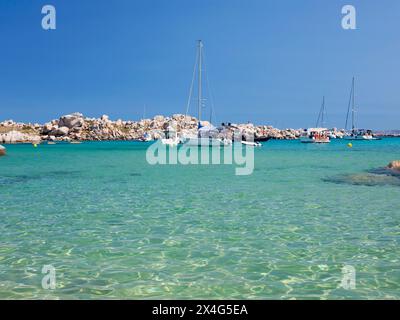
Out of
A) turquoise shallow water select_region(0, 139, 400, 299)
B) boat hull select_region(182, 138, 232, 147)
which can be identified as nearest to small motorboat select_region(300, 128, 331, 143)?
boat hull select_region(182, 138, 232, 147)

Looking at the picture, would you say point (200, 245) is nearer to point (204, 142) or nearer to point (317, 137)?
point (204, 142)

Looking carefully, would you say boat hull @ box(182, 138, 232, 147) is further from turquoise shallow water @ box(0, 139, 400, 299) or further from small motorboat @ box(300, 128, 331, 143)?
turquoise shallow water @ box(0, 139, 400, 299)

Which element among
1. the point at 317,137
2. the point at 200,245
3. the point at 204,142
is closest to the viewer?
the point at 200,245

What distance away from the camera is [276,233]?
11617 mm

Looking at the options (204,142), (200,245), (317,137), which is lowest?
(200,245)

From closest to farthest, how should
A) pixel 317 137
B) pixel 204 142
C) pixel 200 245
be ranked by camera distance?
pixel 200 245 → pixel 204 142 → pixel 317 137

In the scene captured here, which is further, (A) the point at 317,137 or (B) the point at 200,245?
(A) the point at 317,137

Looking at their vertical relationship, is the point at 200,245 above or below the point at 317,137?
below

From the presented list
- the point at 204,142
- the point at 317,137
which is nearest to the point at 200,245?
the point at 204,142
